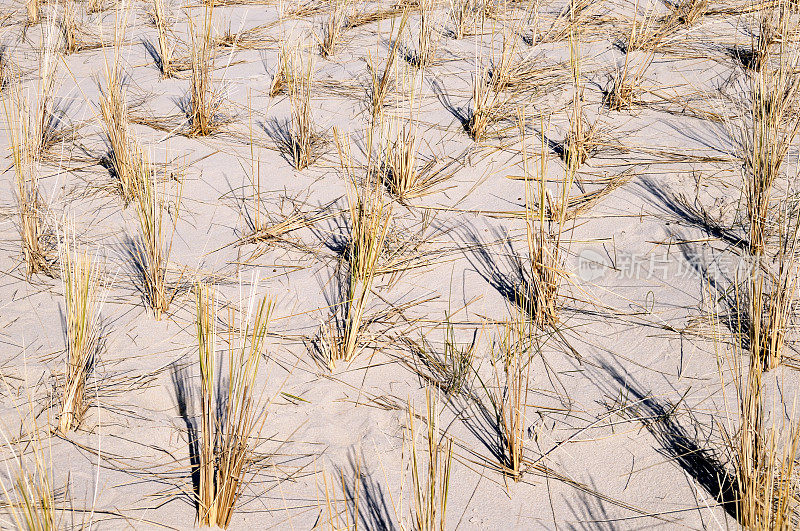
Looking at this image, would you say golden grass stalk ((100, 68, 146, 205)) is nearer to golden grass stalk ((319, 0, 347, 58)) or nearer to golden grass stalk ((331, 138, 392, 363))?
golden grass stalk ((331, 138, 392, 363))

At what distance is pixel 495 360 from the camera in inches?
80.4

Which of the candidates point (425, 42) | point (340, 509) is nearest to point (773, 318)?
point (340, 509)

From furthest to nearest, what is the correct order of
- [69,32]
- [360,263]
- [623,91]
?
1. [69,32]
2. [623,91]
3. [360,263]

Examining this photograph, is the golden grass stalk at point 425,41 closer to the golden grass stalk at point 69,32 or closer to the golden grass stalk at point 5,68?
the golden grass stalk at point 69,32

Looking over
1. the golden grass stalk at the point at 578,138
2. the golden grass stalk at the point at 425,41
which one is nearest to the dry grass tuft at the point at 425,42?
the golden grass stalk at the point at 425,41

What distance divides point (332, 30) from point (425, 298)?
2105 mm

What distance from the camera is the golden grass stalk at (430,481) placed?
1.39 m

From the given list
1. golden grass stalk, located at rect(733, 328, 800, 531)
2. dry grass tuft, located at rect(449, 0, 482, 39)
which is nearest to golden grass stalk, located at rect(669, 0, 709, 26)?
dry grass tuft, located at rect(449, 0, 482, 39)

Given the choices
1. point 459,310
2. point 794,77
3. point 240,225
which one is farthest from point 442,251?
point 794,77

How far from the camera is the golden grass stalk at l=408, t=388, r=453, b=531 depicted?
1394 mm

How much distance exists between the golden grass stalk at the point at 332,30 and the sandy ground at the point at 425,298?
0.05m

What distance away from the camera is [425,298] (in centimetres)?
234

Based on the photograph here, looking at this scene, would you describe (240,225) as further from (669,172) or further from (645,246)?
(669,172)

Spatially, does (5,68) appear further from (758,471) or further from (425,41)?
(758,471)
